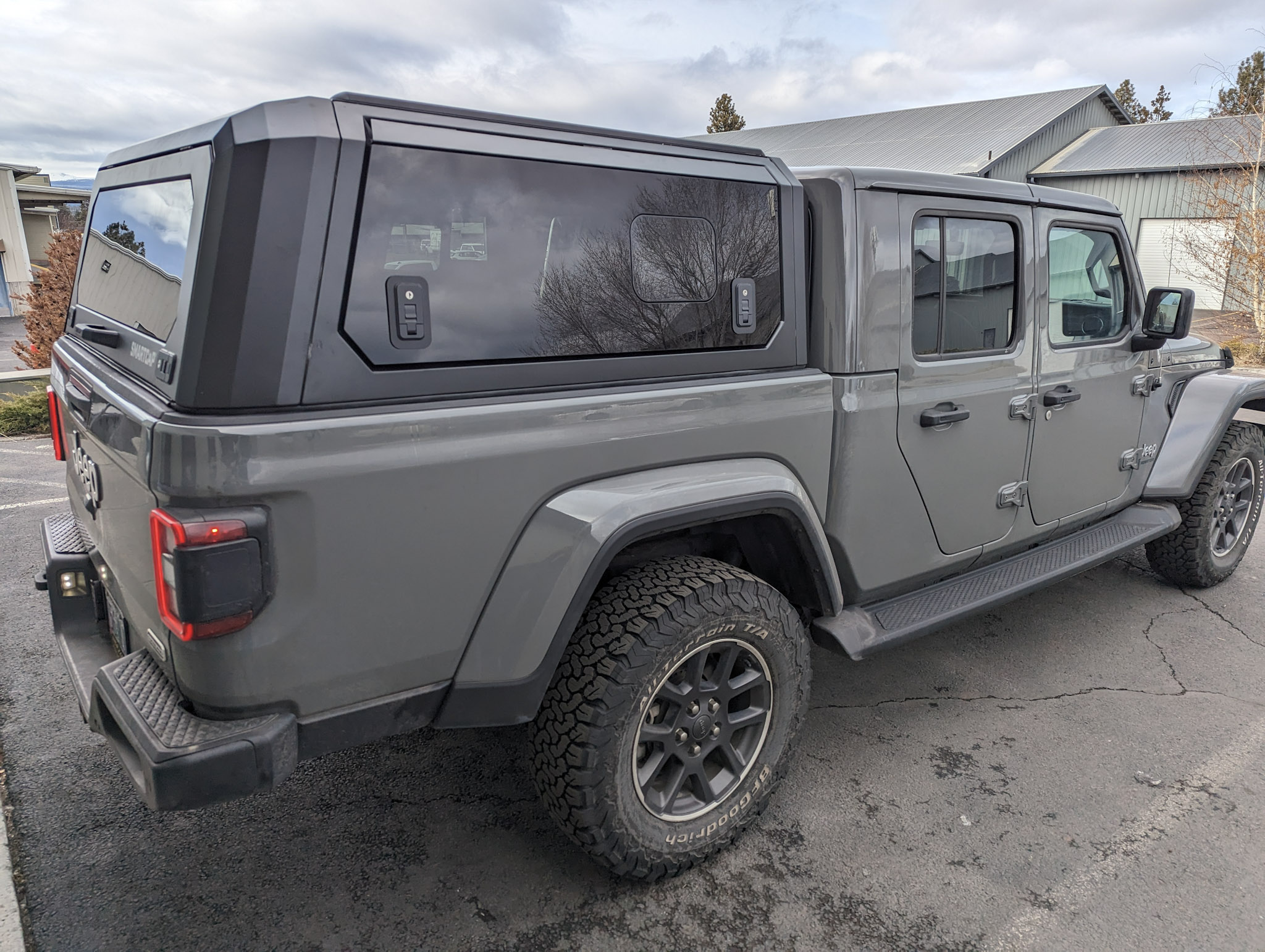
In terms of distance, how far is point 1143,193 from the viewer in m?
21.6

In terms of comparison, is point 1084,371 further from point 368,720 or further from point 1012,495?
point 368,720

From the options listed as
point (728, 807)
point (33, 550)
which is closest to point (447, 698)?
point (728, 807)

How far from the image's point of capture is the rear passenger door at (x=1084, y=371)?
138 inches

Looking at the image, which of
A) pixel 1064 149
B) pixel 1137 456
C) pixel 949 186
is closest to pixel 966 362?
pixel 949 186

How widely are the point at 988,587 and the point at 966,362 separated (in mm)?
903

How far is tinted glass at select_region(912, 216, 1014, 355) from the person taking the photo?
297 cm

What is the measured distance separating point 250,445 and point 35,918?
5.12ft

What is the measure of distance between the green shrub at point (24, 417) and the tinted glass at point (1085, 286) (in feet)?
29.2

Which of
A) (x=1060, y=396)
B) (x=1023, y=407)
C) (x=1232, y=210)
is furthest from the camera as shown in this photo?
(x=1232, y=210)

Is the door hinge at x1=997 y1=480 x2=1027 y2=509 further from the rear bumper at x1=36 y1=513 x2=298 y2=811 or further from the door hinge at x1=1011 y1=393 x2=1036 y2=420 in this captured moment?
the rear bumper at x1=36 y1=513 x2=298 y2=811

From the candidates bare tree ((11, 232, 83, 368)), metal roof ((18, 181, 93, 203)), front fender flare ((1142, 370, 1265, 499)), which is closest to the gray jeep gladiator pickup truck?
front fender flare ((1142, 370, 1265, 499))

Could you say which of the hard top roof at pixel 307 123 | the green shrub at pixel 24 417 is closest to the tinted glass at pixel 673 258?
the hard top roof at pixel 307 123

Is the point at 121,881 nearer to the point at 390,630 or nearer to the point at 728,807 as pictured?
the point at 390,630

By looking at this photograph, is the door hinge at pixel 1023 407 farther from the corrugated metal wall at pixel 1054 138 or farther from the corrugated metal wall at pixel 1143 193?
the corrugated metal wall at pixel 1054 138
